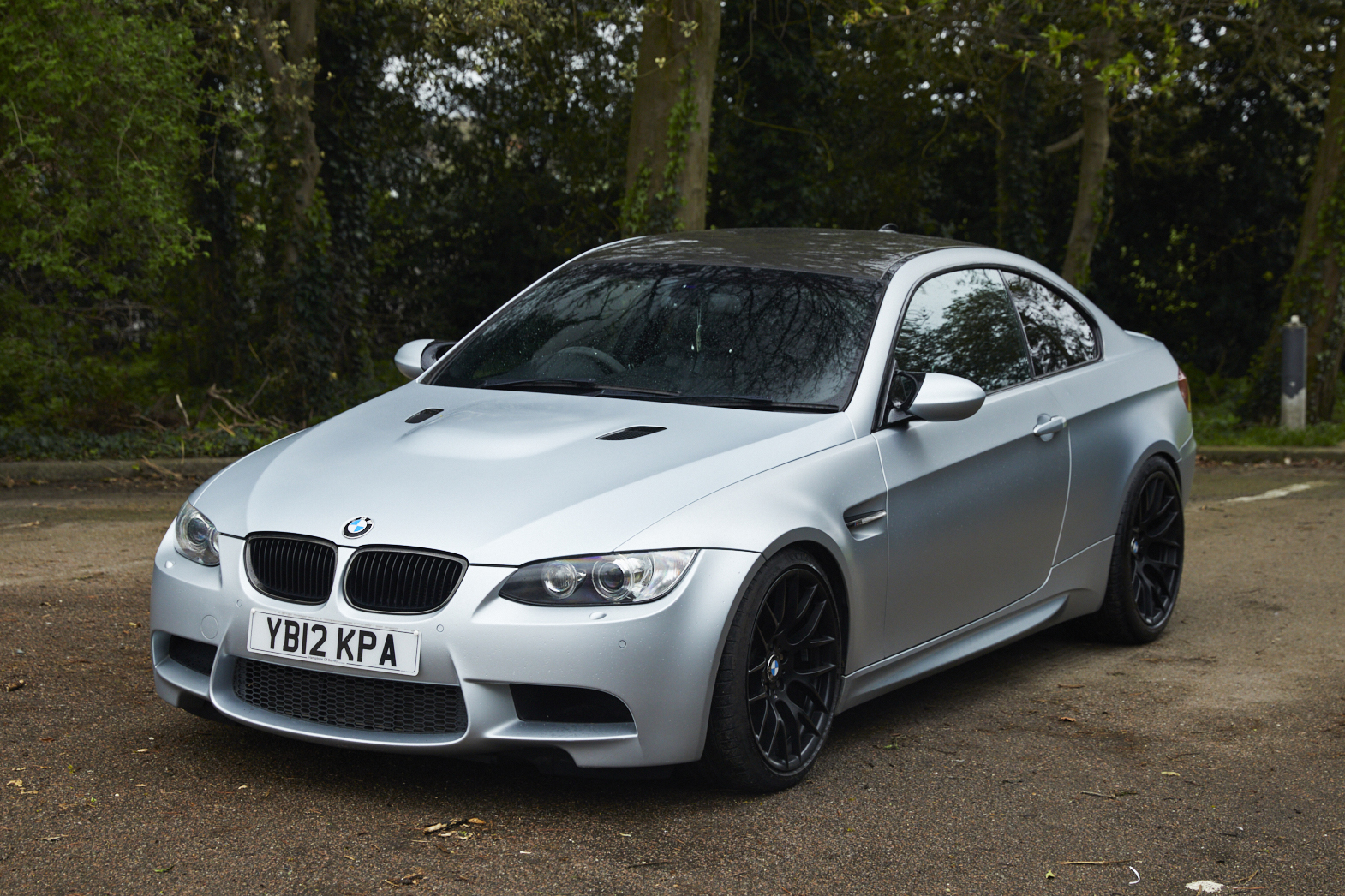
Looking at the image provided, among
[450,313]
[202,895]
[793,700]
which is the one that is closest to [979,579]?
[793,700]

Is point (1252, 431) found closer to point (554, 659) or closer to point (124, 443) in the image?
point (124, 443)

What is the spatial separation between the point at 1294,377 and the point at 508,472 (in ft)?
37.9

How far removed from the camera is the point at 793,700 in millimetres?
4230

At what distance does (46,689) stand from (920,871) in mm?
3162

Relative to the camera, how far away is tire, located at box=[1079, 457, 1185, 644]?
5945 mm

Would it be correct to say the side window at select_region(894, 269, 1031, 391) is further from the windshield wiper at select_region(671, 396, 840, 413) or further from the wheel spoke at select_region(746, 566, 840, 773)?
the wheel spoke at select_region(746, 566, 840, 773)

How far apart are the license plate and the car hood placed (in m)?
0.23

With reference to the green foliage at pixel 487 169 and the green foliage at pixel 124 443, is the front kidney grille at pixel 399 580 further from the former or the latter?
the green foliage at pixel 124 443

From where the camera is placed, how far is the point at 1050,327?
5855mm

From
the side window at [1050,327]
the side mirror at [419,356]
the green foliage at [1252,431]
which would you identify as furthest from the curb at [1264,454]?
the side mirror at [419,356]

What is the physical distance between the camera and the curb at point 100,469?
10791 mm

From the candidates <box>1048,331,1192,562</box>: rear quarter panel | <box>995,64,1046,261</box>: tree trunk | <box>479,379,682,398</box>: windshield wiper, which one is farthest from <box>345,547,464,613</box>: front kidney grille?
<box>995,64,1046,261</box>: tree trunk

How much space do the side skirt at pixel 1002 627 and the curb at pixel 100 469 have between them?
696 centimetres

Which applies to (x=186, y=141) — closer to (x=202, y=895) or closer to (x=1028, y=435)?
(x=1028, y=435)
